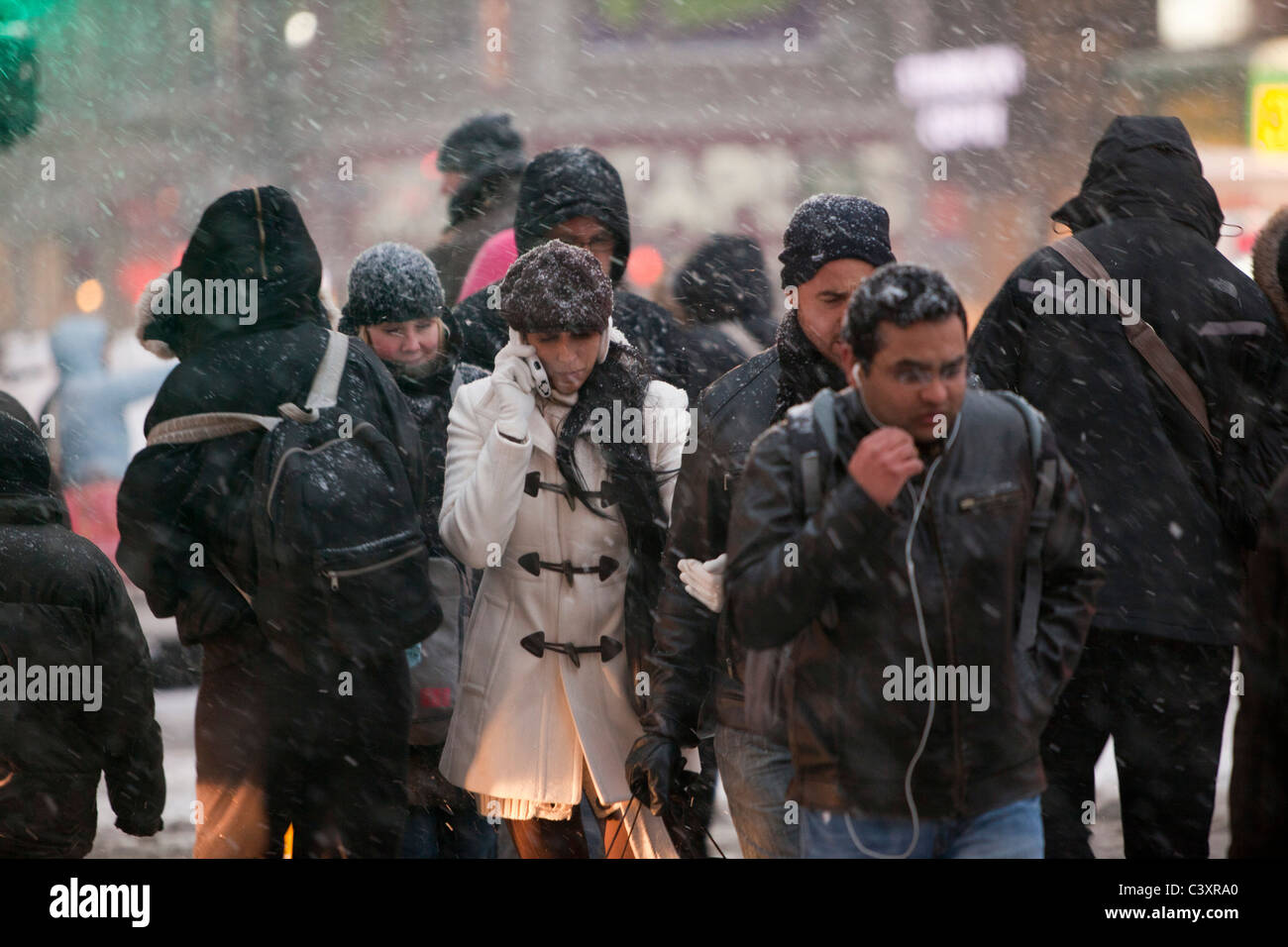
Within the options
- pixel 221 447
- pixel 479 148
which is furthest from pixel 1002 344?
pixel 479 148

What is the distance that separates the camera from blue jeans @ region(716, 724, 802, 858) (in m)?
4.11

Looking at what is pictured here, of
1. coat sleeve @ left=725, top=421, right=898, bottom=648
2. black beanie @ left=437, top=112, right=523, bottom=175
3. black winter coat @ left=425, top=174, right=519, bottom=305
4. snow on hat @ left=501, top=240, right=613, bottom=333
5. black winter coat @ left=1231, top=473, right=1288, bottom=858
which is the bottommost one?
black winter coat @ left=1231, top=473, right=1288, bottom=858

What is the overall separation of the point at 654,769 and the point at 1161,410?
71.7 inches

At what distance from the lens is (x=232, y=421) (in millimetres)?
4586

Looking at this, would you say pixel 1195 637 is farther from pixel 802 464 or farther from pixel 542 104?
pixel 542 104

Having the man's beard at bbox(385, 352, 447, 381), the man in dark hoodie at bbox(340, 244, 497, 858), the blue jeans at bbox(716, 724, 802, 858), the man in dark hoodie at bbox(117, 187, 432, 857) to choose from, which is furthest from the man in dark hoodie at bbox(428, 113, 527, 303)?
the blue jeans at bbox(716, 724, 802, 858)

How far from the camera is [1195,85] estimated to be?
19984 mm

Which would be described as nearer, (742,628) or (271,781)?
(742,628)

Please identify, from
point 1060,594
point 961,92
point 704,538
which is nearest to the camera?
point 1060,594

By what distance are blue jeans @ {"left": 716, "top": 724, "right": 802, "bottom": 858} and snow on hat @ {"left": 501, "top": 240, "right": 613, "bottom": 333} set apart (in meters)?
1.24

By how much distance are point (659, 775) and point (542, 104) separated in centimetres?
2072

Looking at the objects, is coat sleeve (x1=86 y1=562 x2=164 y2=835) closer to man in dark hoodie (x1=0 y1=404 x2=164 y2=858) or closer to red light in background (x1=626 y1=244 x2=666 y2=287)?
man in dark hoodie (x1=0 y1=404 x2=164 y2=858)

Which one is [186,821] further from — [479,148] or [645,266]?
[645,266]

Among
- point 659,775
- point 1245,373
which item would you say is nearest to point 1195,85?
point 1245,373
